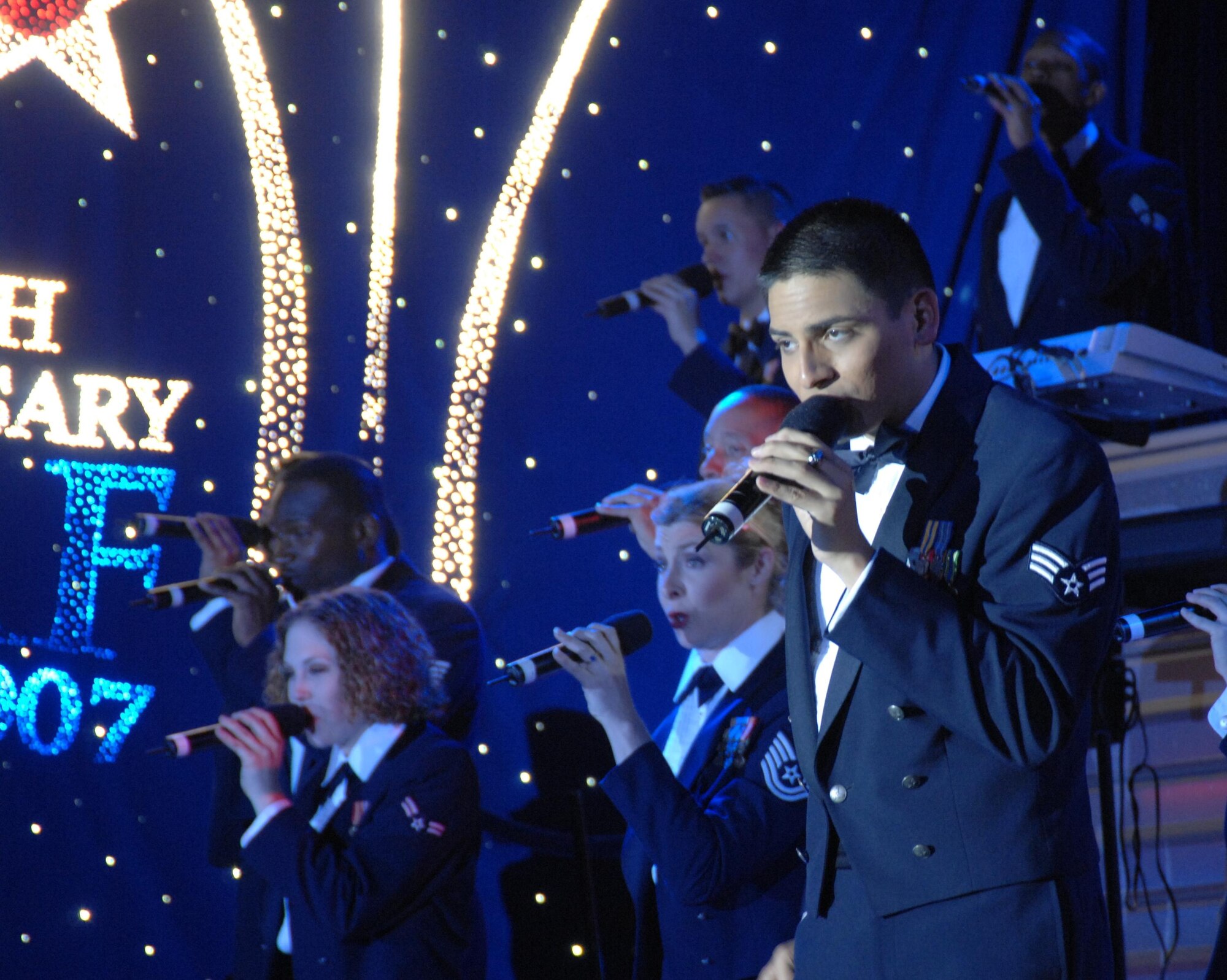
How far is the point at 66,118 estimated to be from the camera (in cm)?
409

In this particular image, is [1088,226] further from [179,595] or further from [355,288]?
[179,595]

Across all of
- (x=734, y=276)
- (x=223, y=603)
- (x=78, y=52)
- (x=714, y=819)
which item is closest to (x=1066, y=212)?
(x=734, y=276)

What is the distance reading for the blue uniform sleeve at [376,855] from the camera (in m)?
2.80

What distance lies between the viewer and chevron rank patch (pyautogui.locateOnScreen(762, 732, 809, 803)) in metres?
2.34

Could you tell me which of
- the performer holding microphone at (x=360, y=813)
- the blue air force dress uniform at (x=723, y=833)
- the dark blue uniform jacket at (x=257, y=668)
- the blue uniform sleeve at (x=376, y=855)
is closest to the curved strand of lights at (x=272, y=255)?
the dark blue uniform jacket at (x=257, y=668)

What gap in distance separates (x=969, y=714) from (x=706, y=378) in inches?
83.7

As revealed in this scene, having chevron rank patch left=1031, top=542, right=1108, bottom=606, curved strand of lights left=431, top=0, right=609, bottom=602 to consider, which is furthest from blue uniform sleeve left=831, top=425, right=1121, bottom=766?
curved strand of lights left=431, top=0, right=609, bottom=602

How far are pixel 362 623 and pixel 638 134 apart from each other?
1.83 metres

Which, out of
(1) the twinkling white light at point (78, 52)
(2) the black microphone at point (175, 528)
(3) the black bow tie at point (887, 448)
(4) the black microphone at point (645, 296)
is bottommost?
(3) the black bow tie at point (887, 448)

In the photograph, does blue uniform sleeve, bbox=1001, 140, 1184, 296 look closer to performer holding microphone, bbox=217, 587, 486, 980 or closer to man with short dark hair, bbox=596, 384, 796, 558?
man with short dark hair, bbox=596, 384, 796, 558

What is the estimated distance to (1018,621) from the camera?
147 centimetres

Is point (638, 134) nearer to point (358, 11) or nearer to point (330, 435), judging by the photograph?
point (358, 11)

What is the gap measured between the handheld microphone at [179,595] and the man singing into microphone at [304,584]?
20 millimetres

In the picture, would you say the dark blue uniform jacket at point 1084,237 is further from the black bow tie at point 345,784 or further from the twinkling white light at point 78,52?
the twinkling white light at point 78,52
